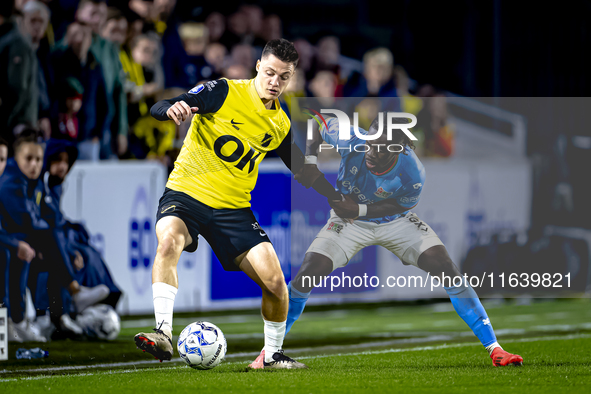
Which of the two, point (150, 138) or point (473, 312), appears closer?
point (473, 312)

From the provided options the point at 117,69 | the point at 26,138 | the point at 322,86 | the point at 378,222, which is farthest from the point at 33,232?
the point at 322,86

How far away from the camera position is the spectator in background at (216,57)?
11.3 meters

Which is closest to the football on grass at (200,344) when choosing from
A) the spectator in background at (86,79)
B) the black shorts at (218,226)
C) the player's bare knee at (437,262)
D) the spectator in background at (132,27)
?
the black shorts at (218,226)

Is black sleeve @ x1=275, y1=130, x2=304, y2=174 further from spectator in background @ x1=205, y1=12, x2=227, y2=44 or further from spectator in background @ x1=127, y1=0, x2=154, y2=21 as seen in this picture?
spectator in background @ x1=205, y1=12, x2=227, y2=44

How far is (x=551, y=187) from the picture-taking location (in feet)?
38.8

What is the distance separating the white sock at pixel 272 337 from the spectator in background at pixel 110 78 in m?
4.23

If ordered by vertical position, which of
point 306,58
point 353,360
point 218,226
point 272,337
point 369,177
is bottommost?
point 353,360

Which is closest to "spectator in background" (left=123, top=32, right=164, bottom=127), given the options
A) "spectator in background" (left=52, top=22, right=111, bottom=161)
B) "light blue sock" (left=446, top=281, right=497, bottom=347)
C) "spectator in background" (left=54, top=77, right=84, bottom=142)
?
"spectator in background" (left=52, top=22, right=111, bottom=161)

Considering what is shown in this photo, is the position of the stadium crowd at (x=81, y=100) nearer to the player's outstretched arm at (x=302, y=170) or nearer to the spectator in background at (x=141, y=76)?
the spectator in background at (x=141, y=76)

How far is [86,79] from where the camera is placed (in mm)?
9711

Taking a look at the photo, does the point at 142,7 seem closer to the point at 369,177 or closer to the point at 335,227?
the point at 369,177

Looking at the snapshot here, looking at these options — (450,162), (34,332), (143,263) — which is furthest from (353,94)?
(34,332)

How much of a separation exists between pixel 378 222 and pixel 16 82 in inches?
170

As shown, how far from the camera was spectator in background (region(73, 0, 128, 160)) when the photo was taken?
984cm
